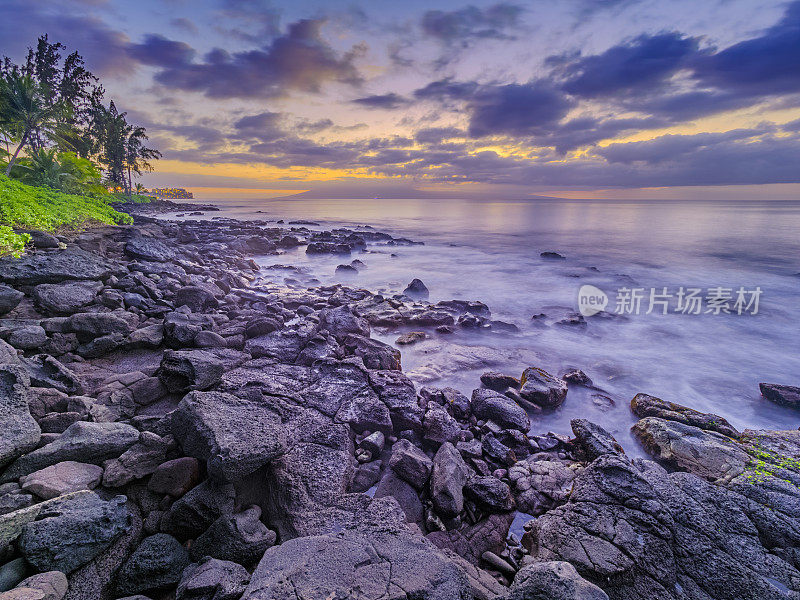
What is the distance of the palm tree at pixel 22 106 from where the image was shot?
22.0 metres

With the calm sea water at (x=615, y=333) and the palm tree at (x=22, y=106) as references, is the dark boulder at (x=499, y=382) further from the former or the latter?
the palm tree at (x=22, y=106)

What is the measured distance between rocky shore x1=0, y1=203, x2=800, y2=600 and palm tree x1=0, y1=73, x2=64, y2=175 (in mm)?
25712

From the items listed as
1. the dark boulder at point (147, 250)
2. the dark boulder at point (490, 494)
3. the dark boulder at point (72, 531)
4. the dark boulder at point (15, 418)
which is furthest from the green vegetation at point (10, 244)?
the dark boulder at point (490, 494)

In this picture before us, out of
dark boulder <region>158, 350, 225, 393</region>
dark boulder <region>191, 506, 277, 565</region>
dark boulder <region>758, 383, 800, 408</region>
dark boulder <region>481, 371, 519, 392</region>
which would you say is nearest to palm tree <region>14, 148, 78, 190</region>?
dark boulder <region>158, 350, 225, 393</region>

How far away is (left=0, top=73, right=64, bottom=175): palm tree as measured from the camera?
22.0 metres

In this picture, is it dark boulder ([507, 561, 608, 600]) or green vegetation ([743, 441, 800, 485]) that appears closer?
dark boulder ([507, 561, 608, 600])

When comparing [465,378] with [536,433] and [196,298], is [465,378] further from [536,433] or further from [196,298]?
[196,298]

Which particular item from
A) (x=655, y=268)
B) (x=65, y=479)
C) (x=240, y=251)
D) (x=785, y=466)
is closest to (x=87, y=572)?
(x=65, y=479)

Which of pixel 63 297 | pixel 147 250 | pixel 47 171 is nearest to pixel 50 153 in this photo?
pixel 47 171

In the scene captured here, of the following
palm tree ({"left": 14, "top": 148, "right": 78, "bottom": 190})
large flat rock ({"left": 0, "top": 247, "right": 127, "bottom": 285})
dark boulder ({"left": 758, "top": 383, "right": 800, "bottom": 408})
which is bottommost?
dark boulder ({"left": 758, "top": 383, "right": 800, "bottom": 408})

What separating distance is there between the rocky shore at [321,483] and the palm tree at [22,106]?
25.7 metres

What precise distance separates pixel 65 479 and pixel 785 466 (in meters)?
9.12

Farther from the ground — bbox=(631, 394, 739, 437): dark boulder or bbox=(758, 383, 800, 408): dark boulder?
bbox=(631, 394, 739, 437): dark boulder

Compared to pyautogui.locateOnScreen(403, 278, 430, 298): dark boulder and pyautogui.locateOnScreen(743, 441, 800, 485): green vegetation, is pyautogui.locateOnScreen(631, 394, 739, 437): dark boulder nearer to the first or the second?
pyautogui.locateOnScreen(743, 441, 800, 485): green vegetation
